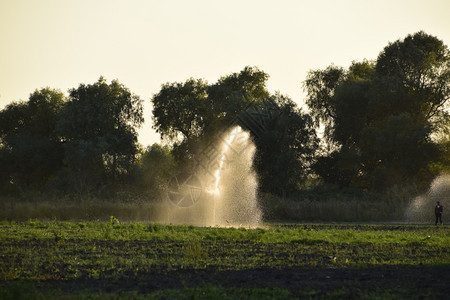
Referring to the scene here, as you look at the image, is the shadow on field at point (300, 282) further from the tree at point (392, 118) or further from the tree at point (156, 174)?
the tree at point (392, 118)

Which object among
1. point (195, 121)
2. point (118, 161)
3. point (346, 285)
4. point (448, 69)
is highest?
point (448, 69)

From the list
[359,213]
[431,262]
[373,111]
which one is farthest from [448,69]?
[431,262]

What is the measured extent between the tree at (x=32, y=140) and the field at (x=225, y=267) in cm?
5766

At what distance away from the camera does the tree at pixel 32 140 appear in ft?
277

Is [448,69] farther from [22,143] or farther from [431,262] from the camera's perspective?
[431,262]

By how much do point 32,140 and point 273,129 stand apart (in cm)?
3461

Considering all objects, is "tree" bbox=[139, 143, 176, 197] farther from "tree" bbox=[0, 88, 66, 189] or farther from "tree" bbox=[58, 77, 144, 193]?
"tree" bbox=[0, 88, 66, 189]

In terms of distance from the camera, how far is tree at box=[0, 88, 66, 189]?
84.4m

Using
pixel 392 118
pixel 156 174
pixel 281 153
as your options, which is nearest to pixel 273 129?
pixel 281 153

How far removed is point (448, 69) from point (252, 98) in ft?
82.2

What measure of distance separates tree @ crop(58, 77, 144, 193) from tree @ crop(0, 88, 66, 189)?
12.7ft

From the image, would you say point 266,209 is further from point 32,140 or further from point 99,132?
point 32,140

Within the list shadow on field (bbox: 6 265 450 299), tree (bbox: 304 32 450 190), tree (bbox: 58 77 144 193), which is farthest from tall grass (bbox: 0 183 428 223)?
shadow on field (bbox: 6 265 450 299)

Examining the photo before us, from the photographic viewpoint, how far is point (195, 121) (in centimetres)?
8519
